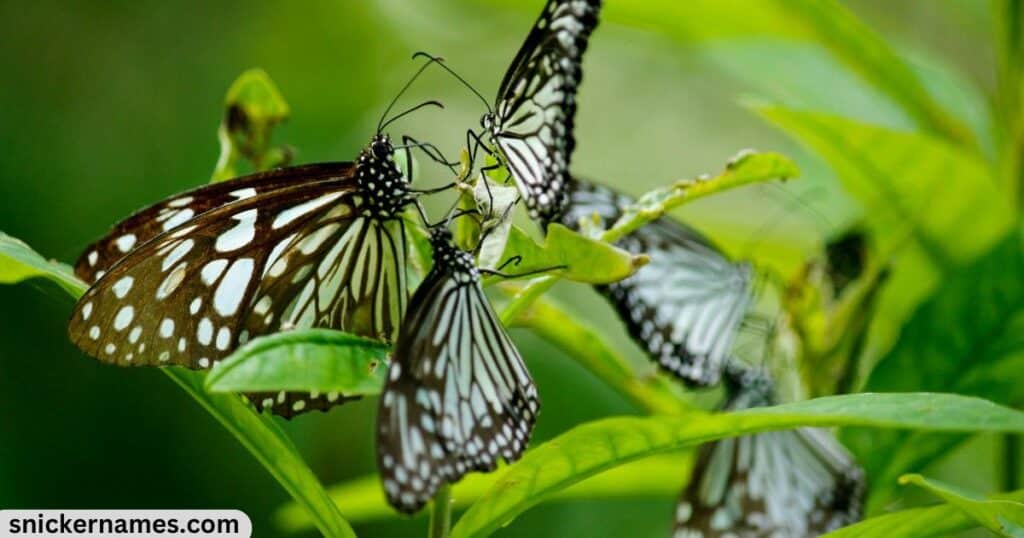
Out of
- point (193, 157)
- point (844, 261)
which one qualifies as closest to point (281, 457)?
point (844, 261)

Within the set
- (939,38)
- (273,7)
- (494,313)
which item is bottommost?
(494,313)

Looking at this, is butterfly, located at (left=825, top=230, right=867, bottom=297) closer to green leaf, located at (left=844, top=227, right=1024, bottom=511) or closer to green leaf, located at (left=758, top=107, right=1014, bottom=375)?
green leaf, located at (left=758, top=107, right=1014, bottom=375)

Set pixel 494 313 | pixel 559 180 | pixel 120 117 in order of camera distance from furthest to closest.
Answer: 1. pixel 120 117
2. pixel 559 180
3. pixel 494 313

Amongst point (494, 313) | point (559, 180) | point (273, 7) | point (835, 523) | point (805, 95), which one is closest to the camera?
point (494, 313)

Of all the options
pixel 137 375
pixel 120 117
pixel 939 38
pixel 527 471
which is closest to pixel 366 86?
pixel 120 117

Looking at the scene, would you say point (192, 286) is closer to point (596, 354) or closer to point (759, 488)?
point (596, 354)

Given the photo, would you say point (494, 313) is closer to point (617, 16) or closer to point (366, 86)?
point (617, 16)

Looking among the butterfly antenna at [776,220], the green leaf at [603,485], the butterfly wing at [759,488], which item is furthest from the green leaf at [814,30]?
the green leaf at [603,485]
